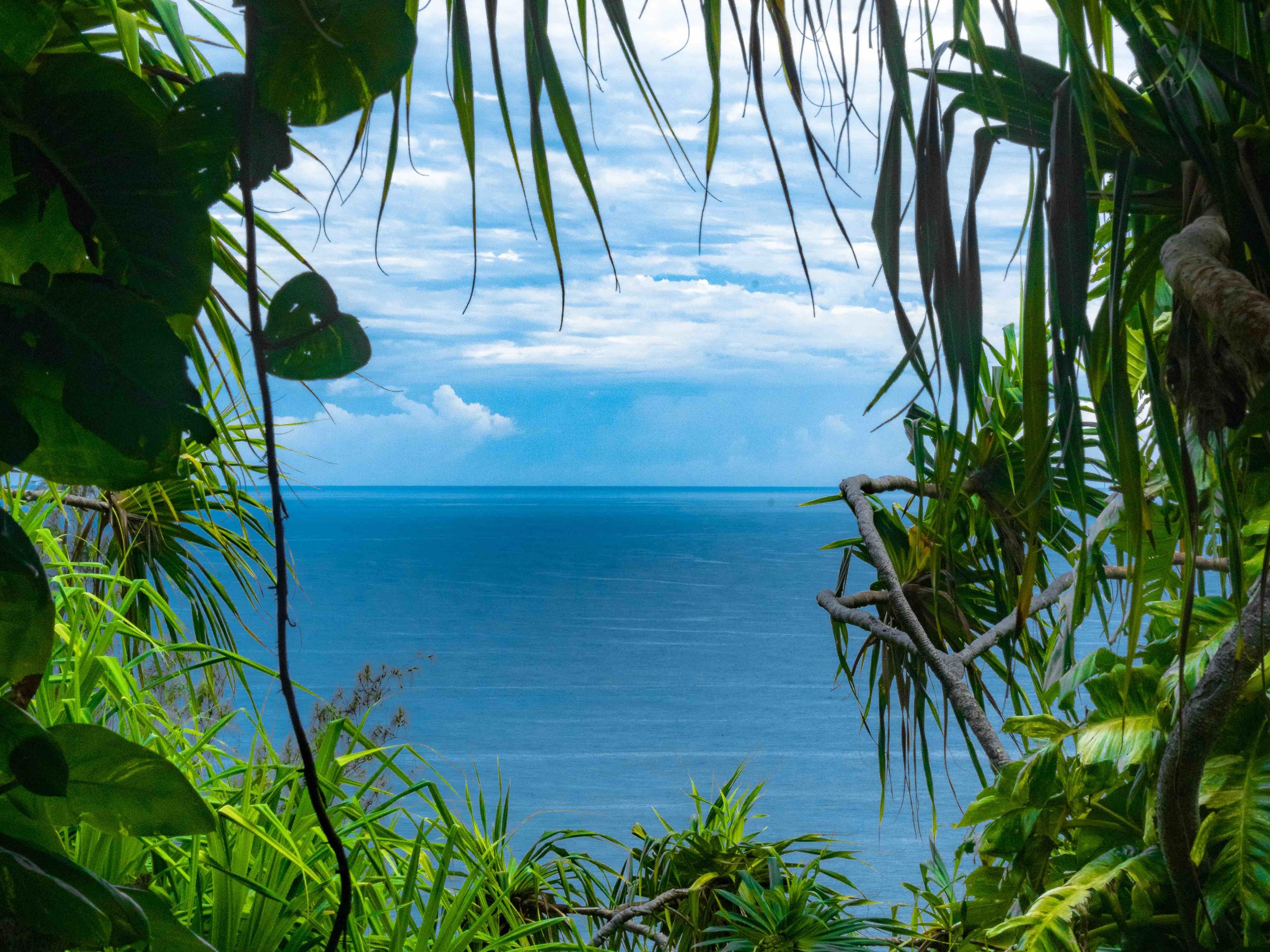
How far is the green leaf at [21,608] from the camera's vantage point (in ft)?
0.82

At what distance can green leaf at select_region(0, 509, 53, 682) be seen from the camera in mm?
251

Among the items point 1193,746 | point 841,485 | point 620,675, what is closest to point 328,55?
point 1193,746

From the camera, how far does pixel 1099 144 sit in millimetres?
680

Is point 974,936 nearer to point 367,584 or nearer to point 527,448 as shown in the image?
point 527,448

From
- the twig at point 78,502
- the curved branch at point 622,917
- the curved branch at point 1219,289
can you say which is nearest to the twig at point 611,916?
the curved branch at point 622,917

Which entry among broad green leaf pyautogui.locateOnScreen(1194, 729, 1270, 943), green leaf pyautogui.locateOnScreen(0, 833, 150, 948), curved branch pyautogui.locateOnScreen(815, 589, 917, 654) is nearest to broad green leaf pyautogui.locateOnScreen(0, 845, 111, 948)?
green leaf pyautogui.locateOnScreen(0, 833, 150, 948)

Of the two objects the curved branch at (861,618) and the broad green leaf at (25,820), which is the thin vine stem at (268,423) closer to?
the broad green leaf at (25,820)

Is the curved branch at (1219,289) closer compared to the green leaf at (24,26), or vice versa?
the green leaf at (24,26)

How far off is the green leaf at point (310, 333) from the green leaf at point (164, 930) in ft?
0.60

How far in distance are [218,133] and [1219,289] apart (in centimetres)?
48

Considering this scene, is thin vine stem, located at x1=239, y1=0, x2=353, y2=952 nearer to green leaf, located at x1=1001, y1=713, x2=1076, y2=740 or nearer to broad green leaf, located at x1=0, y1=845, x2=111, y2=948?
broad green leaf, located at x1=0, y1=845, x2=111, y2=948

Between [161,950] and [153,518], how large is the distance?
1700 mm

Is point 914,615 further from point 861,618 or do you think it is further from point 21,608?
point 21,608

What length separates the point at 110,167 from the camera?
0.87ft
